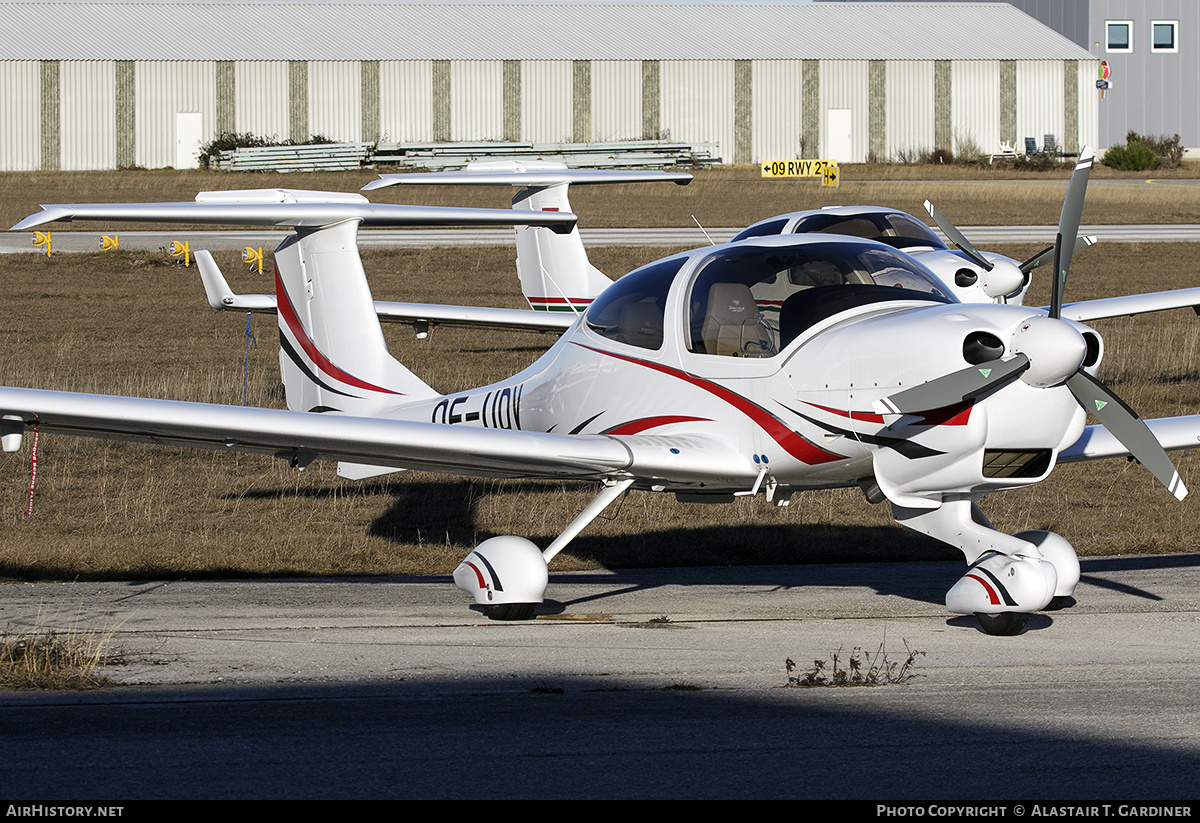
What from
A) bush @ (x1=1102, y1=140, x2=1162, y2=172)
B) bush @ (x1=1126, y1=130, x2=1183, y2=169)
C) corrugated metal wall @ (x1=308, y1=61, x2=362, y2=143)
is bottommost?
bush @ (x1=1102, y1=140, x2=1162, y2=172)

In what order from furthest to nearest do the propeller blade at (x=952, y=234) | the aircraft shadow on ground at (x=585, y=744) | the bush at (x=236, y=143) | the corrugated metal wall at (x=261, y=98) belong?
the corrugated metal wall at (x=261, y=98), the bush at (x=236, y=143), the propeller blade at (x=952, y=234), the aircraft shadow on ground at (x=585, y=744)

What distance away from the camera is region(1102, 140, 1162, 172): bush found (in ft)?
214

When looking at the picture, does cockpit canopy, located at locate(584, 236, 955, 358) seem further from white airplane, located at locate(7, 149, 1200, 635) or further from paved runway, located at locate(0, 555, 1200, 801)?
paved runway, located at locate(0, 555, 1200, 801)

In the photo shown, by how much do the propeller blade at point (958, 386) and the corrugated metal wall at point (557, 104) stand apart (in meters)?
60.7

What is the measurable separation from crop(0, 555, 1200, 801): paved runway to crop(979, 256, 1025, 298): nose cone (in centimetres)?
549

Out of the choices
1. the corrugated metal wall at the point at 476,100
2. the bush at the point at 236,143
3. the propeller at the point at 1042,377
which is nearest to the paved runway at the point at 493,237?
the bush at the point at 236,143

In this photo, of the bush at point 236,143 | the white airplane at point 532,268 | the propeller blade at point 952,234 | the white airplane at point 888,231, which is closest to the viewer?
the propeller blade at point 952,234

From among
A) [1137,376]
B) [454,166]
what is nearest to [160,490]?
[1137,376]

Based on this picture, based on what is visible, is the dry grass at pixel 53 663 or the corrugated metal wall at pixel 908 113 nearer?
the dry grass at pixel 53 663

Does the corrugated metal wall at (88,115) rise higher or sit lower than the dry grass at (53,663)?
higher

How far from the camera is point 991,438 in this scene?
23.6ft

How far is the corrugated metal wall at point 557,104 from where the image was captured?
208 feet

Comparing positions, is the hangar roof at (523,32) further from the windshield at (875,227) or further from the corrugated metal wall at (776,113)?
the windshield at (875,227)

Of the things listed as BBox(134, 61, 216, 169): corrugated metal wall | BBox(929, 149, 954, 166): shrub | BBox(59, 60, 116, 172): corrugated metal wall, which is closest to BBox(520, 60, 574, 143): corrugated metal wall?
BBox(134, 61, 216, 169): corrugated metal wall
